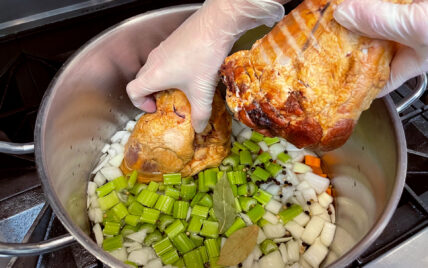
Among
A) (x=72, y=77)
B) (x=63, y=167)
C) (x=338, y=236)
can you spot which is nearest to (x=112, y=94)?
(x=72, y=77)

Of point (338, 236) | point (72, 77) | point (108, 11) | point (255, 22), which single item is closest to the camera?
point (255, 22)

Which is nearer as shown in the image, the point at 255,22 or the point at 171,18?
the point at 255,22

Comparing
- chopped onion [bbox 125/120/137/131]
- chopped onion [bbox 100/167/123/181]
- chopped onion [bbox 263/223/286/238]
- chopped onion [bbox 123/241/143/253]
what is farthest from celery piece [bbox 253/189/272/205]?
chopped onion [bbox 125/120/137/131]

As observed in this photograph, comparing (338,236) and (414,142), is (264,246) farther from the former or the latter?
(414,142)

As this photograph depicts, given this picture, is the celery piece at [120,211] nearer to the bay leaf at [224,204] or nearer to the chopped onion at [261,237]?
the bay leaf at [224,204]

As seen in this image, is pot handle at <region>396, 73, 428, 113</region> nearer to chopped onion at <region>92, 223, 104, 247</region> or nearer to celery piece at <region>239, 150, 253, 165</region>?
celery piece at <region>239, 150, 253, 165</region>

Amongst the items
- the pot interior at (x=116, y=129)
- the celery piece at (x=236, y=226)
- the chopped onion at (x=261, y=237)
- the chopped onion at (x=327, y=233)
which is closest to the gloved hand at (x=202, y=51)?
the pot interior at (x=116, y=129)
